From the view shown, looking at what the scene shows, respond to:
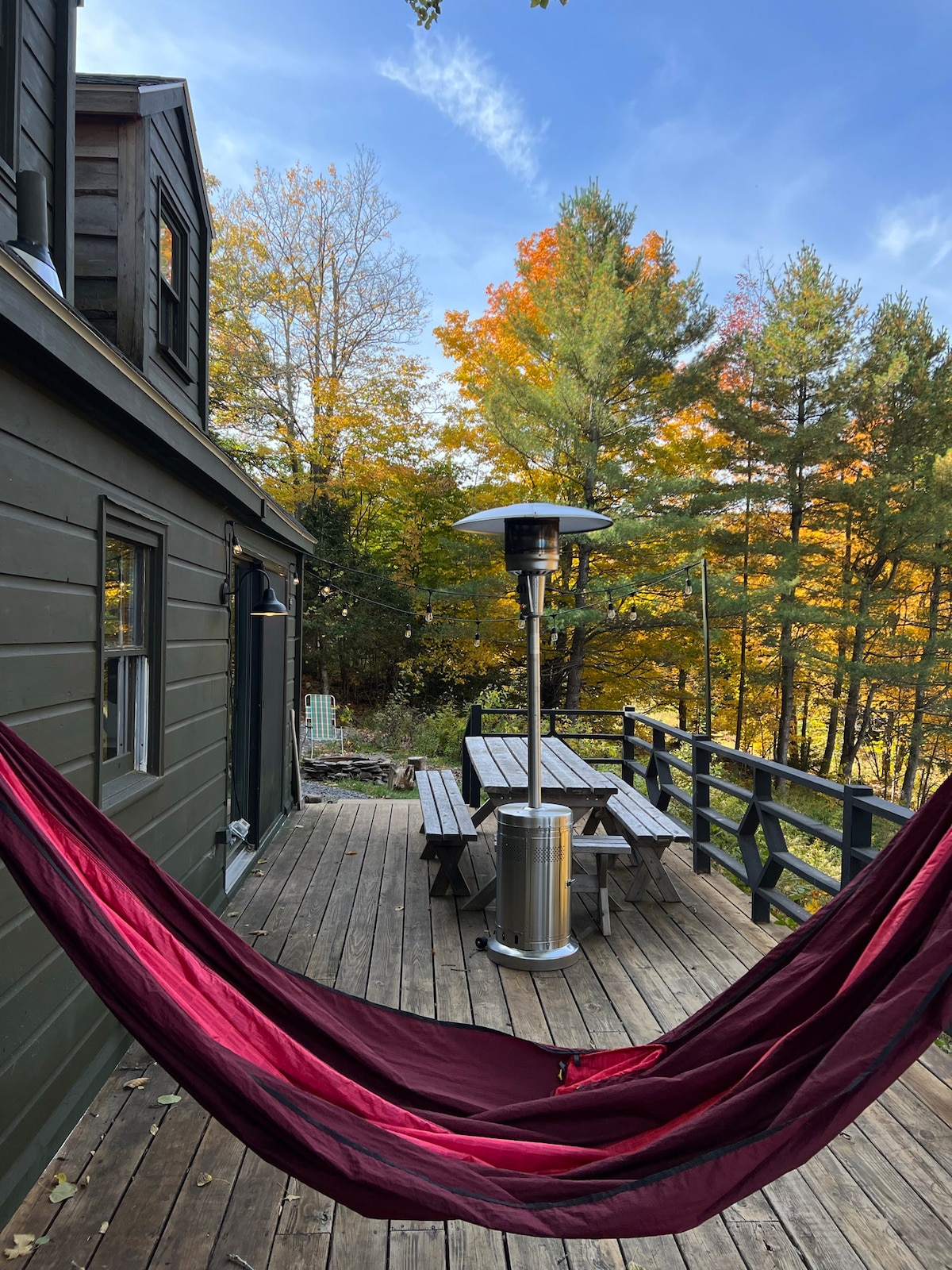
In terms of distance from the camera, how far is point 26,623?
2.08m

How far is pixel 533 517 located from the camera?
3393mm

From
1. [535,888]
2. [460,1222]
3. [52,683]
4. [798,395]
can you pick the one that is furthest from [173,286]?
[798,395]

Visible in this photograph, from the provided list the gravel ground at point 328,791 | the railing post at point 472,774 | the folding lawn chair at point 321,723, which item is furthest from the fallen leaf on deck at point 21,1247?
the folding lawn chair at point 321,723

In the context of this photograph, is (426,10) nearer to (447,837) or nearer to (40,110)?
(40,110)

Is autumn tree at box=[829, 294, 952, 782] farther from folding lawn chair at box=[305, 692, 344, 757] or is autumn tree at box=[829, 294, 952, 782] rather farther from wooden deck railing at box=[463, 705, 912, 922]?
folding lawn chair at box=[305, 692, 344, 757]

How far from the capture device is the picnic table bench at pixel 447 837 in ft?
14.1

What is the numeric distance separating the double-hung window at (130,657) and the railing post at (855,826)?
2579 mm

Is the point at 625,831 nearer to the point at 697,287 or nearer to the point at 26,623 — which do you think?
the point at 26,623

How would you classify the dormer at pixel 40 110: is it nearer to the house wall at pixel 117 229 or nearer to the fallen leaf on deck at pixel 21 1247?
the house wall at pixel 117 229

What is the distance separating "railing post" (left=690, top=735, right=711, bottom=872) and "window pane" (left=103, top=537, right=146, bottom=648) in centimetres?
307

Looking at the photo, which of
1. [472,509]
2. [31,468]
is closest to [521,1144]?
[31,468]

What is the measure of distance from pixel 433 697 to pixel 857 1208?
12.8 metres

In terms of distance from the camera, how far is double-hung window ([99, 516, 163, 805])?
282cm

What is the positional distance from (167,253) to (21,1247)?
4315mm
